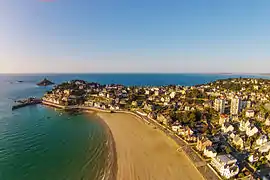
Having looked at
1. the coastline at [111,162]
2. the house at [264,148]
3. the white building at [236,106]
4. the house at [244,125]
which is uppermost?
the white building at [236,106]

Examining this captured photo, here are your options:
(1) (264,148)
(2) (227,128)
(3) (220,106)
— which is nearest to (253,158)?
(1) (264,148)

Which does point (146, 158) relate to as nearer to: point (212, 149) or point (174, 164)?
point (174, 164)

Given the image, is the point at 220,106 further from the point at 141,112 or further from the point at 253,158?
the point at 253,158

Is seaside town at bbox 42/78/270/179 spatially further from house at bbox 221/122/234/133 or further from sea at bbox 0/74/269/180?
sea at bbox 0/74/269/180

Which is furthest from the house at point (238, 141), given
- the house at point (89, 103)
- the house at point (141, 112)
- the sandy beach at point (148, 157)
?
the house at point (89, 103)

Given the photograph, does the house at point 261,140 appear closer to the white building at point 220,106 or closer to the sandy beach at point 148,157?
the sandy beach at point 148,157

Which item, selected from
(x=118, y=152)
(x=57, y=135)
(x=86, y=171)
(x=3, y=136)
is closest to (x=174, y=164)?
(x=118, y=152)
